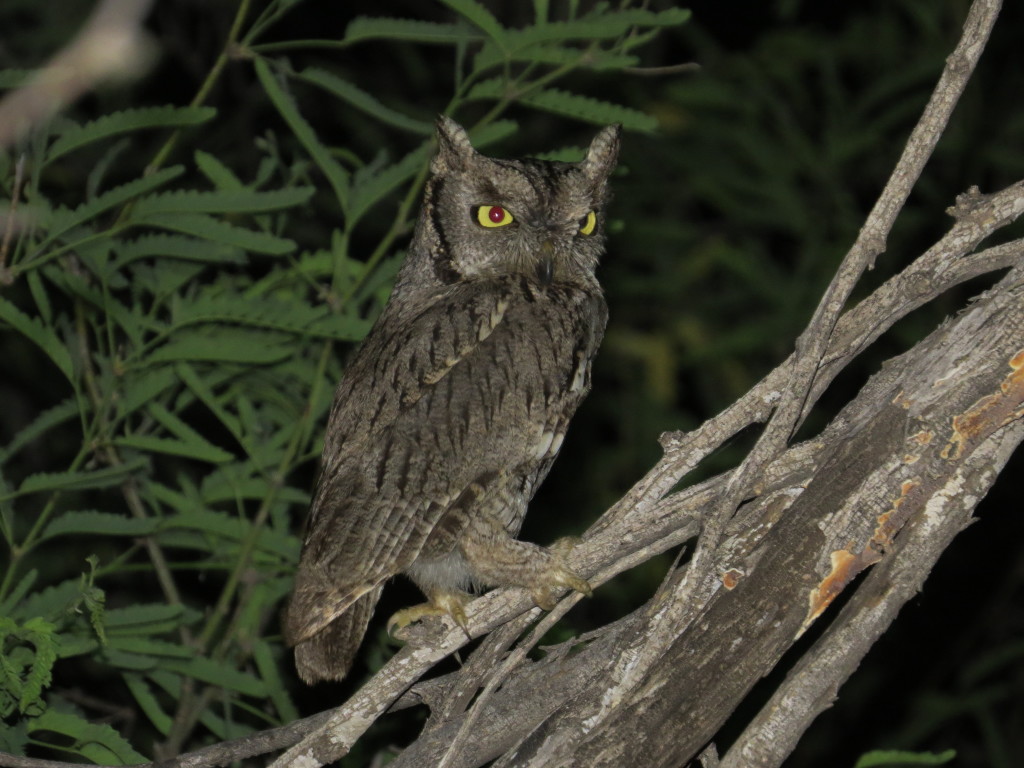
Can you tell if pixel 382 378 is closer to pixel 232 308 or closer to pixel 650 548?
pixel 232 308

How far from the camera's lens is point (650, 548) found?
187 centimetres

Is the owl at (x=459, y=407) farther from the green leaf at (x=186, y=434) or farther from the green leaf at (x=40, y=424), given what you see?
the green leaf at (x=40, y=424)

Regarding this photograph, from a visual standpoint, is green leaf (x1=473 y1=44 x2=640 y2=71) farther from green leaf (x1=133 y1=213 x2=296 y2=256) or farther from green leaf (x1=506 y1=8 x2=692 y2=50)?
green leaf (x1=133 y1=213 x2=296 y2=256)

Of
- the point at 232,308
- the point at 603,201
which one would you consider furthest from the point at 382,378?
the point at 603,201

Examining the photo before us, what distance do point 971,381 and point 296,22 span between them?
429 centimetres

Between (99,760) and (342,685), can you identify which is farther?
(342,685)

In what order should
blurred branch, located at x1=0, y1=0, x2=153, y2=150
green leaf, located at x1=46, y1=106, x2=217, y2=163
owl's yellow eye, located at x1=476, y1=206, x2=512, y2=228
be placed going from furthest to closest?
1. owl's yellow eye, located at x1=476, y1=206, x2=512, y2=228
2. green leaf, located at x1=46, y1=106, x2=217, y2=163
3. blurred branch, located at x1=0, y1=0, x2=153, y2=150

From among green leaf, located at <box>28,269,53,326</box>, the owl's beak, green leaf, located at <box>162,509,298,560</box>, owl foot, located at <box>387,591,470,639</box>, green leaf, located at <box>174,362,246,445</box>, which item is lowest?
owl foot, located at <box>387,591,470,639</box>

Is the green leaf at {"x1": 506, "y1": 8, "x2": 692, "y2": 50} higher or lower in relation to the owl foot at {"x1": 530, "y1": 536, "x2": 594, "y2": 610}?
higher

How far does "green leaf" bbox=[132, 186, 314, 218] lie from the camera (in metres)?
2.47

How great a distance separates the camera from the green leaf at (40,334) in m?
2.39

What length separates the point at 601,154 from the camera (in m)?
2.79

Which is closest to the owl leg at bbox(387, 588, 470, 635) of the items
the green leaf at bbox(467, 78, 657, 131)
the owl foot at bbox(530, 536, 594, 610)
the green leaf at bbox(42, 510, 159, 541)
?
the owl foot at bbox(530, 536, 594, 610)

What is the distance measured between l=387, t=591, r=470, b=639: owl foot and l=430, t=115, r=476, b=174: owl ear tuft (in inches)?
37.5
